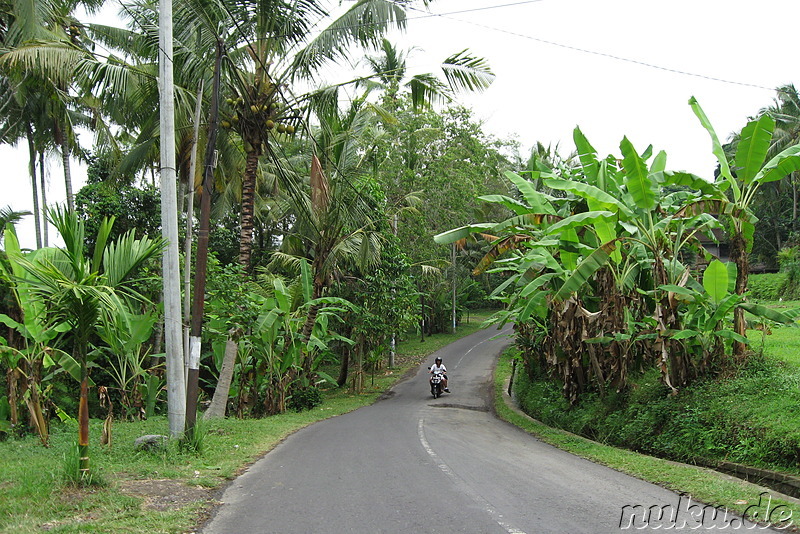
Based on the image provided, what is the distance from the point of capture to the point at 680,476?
7.73 meters

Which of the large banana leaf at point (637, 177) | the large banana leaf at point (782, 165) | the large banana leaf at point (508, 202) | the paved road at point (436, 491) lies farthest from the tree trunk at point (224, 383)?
the large banana leaf at point (782, 165)

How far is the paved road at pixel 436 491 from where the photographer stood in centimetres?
577

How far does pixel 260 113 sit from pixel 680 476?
997 cm

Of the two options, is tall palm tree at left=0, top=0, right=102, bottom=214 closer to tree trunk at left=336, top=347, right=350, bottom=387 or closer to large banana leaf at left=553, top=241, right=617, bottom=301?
large banana leaf at left=553, top=241, right=617, bottom=301

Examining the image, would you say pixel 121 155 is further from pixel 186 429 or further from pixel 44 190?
pixel 186 429

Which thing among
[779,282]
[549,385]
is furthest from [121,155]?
[779,282]

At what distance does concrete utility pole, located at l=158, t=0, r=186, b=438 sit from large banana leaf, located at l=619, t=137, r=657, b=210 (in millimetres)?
7134

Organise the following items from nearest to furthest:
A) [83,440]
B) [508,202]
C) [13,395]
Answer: [83,440] → [13,395] → [508,202]

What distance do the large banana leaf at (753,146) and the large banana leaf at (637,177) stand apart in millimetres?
1409

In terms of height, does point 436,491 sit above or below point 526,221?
below

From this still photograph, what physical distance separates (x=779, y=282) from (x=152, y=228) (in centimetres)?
2958

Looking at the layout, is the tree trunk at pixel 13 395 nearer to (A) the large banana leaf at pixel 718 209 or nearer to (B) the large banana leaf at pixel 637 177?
(B) the large banana leaf at pixel 637 177

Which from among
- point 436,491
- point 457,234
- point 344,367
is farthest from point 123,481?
point 344,367

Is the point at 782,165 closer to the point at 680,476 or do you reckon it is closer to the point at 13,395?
the point at 680,476
